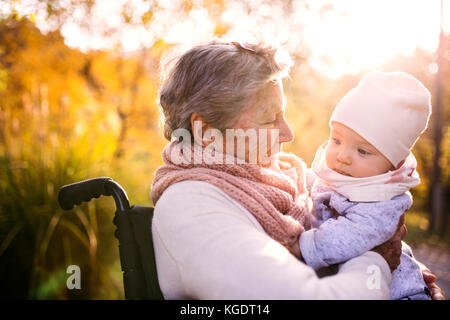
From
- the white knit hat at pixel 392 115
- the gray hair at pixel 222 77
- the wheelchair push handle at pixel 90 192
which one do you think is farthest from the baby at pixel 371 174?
the wheelchair push handle at pixel 90 192

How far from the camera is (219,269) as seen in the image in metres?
1.02

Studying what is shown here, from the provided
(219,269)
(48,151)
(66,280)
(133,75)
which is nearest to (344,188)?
(219,269)

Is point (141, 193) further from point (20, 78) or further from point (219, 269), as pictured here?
point (219, 269)

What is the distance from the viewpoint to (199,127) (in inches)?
55.4

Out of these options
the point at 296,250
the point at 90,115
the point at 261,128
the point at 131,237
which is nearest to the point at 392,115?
the point at 261,128

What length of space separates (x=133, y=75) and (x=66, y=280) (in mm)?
3785

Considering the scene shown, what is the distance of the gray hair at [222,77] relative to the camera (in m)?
1.36

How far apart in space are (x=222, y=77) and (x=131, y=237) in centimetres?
71

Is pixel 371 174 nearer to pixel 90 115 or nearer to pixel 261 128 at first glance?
pixel 261 128

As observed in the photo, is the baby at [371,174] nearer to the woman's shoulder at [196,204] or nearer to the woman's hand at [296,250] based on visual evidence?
the woman's hand at [296,250]

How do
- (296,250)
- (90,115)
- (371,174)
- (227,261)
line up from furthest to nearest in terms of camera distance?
1. (90,115)
2. (371,174)
3. (296,250)
4. (227,261)

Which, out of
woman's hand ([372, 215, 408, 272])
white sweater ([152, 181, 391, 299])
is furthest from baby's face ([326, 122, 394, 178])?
white sweater ([152, 181, 391, 299])

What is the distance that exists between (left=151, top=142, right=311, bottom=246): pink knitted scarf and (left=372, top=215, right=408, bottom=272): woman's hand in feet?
0.99

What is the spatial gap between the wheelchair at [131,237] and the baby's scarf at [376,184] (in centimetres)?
79
